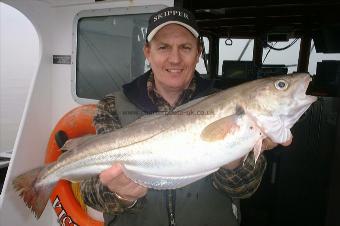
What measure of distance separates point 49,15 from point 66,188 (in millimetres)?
2206

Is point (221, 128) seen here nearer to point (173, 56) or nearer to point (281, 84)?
point (281, 84)

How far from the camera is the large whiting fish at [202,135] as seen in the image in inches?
64.4

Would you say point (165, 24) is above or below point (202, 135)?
above

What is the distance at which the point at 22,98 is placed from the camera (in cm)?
565

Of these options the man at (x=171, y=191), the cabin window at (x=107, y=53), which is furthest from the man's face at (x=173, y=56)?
the cabin window at (x=107, y=53)

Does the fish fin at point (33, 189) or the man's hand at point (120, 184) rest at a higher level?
the man's hand at point (120, 184)

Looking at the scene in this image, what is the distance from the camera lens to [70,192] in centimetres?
377

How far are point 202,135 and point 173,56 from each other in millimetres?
632

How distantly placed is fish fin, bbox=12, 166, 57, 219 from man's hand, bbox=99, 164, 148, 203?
1.70 feet

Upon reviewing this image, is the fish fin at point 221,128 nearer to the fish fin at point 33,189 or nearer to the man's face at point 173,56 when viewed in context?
the man's face at point 173,56

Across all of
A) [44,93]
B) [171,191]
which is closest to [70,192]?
[44,93]

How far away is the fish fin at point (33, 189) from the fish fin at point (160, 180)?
68 centimetres

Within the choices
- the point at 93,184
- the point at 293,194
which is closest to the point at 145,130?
the point at 93,184

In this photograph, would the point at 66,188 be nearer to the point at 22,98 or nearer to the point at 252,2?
the point at 22,98
